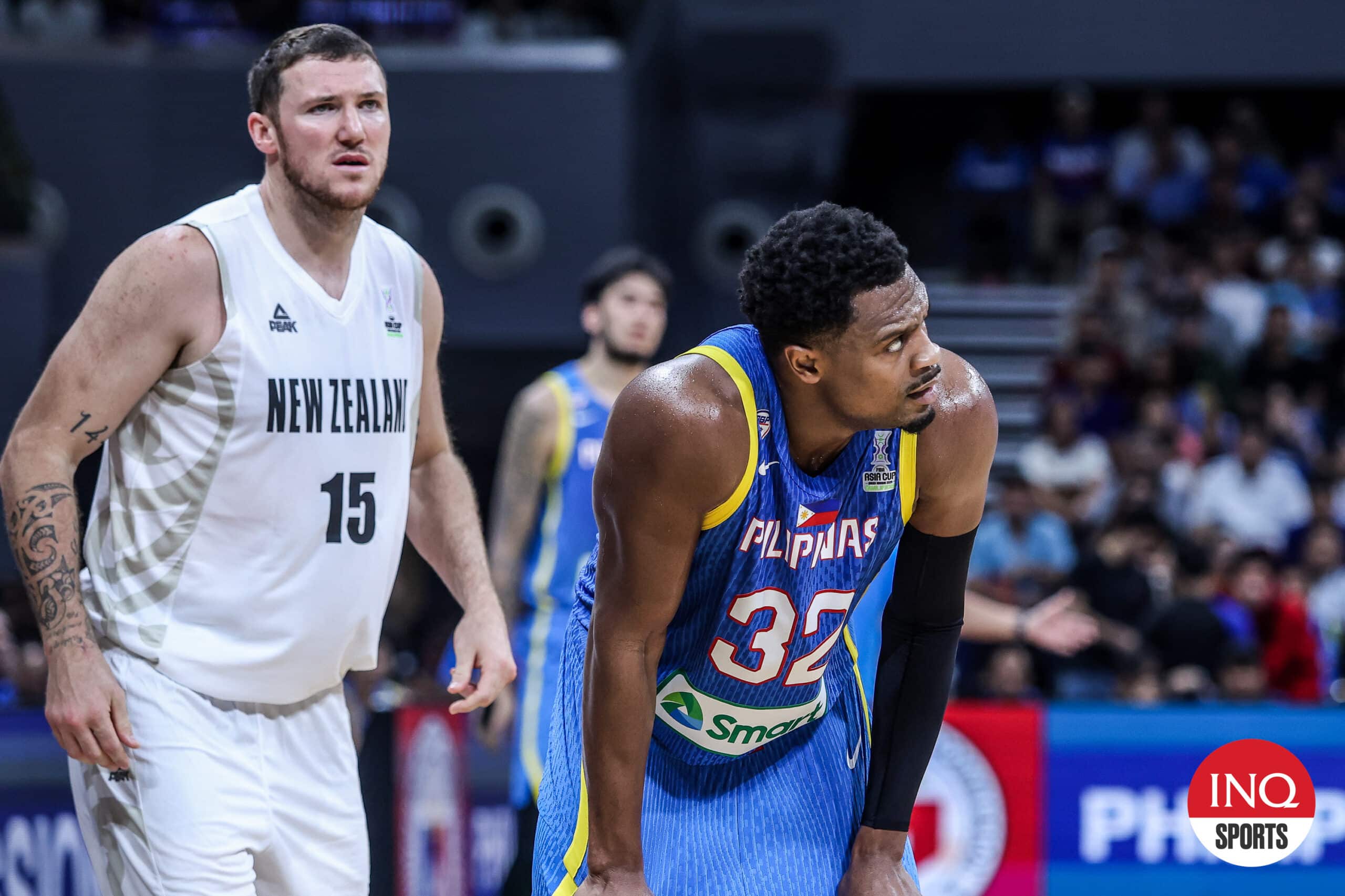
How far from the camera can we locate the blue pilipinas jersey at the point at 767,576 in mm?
2486

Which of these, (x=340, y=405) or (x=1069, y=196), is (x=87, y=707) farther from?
(x=1069, y=196)

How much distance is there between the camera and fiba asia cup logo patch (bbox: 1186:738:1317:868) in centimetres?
425

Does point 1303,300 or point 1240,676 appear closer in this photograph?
point 1240,676

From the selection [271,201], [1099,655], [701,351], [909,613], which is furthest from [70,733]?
[1099,655]

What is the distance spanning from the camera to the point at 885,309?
2.38 metres

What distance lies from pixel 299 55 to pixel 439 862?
143 inches

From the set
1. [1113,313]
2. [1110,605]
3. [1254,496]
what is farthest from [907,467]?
[1113,313]

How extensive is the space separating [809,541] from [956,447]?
294 mm

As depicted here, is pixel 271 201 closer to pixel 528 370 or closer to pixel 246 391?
pixel 246 391

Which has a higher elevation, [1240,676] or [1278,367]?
[1278,367]

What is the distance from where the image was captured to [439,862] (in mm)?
5805

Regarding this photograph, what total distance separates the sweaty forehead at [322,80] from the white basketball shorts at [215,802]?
1.11 m

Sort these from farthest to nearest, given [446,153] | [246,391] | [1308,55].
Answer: [1308,55]
[446,153]
[246,391]

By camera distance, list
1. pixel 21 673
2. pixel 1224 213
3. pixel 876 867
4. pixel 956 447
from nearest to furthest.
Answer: pixel 956 447 < pixel 876 867 < pixel 21 673 < pixel 1224 213
